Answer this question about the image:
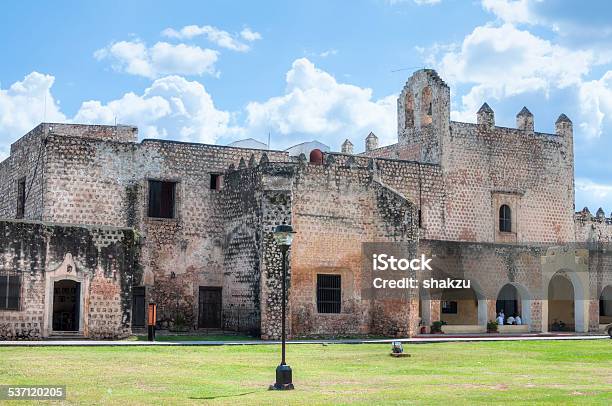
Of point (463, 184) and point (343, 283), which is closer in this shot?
point (343, 283)

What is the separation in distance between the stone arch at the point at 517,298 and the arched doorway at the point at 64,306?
61.1 ft

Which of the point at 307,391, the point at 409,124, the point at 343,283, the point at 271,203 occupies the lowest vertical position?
the point at 307,391

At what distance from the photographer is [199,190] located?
35.7 meters

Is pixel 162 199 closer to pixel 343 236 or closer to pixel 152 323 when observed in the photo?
pixel 152 323

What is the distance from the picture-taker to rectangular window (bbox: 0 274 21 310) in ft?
91.6

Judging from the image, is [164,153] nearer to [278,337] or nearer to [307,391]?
[278,337]

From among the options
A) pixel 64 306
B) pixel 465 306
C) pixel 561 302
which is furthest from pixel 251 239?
pixel 561 302

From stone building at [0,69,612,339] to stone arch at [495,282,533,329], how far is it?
63 millimetres

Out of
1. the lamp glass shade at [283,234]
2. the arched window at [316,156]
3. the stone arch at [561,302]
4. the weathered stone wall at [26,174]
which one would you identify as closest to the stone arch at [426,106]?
the arched window at [316,156]

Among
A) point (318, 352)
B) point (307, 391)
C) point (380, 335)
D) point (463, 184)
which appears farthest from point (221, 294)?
point (307, 391)

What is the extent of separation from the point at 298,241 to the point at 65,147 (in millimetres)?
9250

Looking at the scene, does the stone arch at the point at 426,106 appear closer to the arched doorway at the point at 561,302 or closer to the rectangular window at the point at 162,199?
the arched doorway at the point at 561,302

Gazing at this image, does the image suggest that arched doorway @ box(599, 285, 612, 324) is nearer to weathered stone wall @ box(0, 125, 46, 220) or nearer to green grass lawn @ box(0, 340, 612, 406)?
green grass lawn @ box(0, 340, 612, 406)

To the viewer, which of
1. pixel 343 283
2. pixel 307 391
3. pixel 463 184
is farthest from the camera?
pixel 463 184
